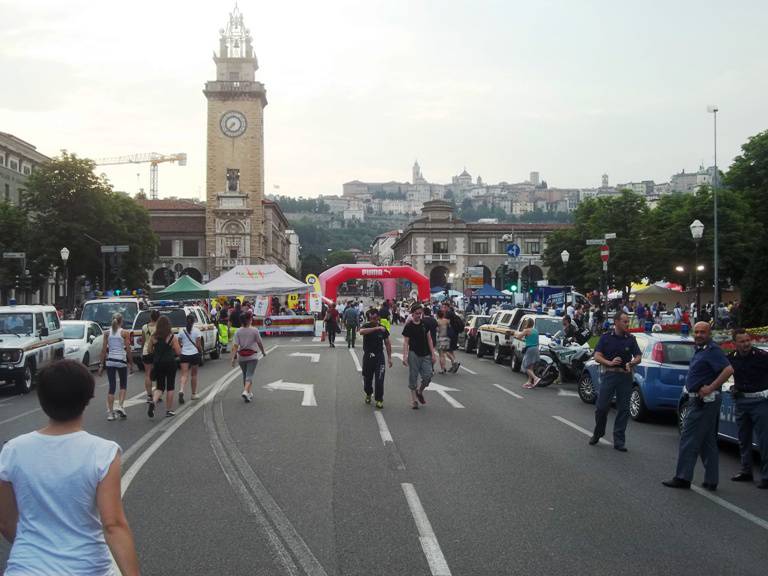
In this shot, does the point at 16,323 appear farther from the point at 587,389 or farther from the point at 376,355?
the point at 587,389

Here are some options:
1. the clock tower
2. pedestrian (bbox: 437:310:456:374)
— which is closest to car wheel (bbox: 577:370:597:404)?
pedestrian (bbox: 437:310:456:374)

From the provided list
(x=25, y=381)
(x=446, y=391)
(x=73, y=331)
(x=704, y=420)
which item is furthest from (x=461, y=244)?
(x=704, y=420)

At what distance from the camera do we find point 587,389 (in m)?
16.5

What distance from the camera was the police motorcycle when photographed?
63.8 ft

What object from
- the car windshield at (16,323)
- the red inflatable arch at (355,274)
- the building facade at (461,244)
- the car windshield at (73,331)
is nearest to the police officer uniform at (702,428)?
the car windshield at (16,323)

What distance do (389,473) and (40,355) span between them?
13.0 meters

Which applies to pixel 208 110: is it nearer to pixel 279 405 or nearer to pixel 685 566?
pixel 279 405

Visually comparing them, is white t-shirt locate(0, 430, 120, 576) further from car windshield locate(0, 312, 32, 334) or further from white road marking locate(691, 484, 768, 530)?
car windshield locate(0, 312, 32, 334)

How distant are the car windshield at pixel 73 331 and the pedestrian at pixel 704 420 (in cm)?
1825

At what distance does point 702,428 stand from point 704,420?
9 centimetres

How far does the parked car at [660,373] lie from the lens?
13.5 metres

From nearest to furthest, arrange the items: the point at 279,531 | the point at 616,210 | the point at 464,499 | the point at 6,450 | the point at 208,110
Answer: the point at 6,450 → the point at 279,531 → the point at 464,499 → the point at 616,210 → the point at 208,110

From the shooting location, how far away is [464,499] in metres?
7.90

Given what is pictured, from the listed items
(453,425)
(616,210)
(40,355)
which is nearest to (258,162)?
(616,210)
